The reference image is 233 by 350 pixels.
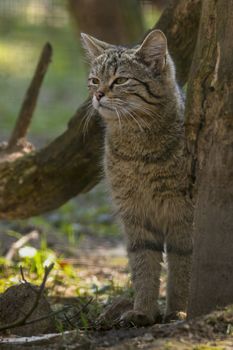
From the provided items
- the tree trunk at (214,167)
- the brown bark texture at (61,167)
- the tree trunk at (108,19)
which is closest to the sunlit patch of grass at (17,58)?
the tree trunk at (108,19)

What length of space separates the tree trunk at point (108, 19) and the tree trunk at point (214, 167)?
229 inches

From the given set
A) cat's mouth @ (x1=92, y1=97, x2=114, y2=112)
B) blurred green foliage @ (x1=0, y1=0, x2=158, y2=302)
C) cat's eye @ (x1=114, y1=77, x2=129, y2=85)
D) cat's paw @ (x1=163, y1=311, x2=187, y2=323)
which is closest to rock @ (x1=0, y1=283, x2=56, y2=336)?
cat's paw @ (x1=163, y1=311, x2=187, y2=323)

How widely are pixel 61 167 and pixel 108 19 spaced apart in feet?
14.7

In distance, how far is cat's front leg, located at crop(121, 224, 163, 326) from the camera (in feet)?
14.6

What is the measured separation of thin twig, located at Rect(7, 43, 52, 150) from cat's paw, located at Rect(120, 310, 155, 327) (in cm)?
210

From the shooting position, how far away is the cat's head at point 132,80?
4480 mm

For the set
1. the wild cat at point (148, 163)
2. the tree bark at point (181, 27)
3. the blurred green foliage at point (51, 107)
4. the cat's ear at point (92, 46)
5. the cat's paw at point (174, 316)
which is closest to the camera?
the cat's paw at point (174, 316)

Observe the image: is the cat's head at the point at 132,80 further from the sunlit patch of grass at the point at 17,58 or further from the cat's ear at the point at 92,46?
the sunlit patch of grass at the point at 17,58

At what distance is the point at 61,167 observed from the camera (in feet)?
17.7

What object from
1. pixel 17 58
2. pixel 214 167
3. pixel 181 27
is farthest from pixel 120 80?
pixel 17 58

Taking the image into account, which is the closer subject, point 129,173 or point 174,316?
point 174,316

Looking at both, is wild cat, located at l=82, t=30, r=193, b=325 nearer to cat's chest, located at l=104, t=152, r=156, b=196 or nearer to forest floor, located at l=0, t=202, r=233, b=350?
cat's chest, located at l=104, t=152, r=156, b=196

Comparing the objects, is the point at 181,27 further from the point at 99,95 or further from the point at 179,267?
the point at 179,267

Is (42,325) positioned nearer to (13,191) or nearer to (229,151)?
(229,151)
